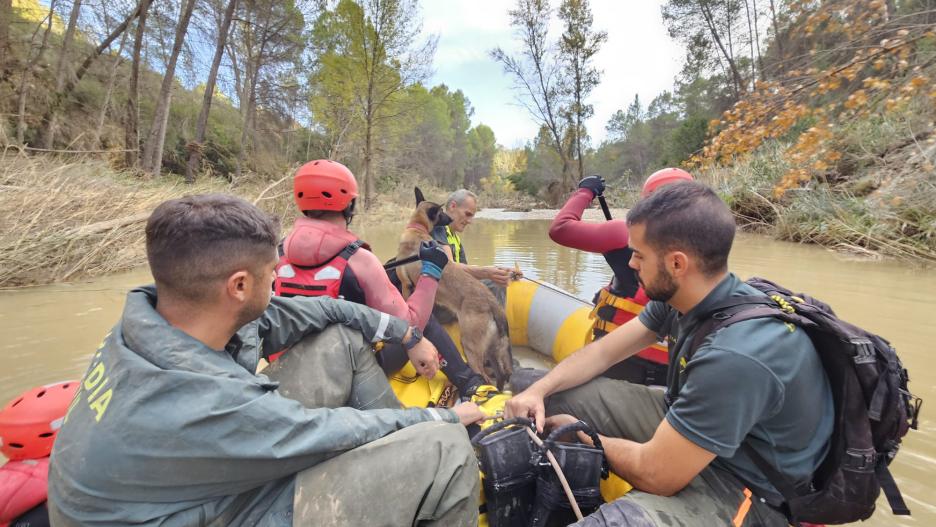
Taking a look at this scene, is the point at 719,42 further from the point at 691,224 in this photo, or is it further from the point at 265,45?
the point at 691,224

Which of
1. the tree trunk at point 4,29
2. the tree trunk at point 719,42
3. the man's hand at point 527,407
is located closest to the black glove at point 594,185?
the man's hand at point 527,407

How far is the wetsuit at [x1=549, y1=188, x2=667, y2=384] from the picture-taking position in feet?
9.48

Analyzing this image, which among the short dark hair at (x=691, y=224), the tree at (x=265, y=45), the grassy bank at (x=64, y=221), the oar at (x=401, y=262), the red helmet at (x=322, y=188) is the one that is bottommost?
the oar at (x=401, y=262)

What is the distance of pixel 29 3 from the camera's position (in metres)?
13.3

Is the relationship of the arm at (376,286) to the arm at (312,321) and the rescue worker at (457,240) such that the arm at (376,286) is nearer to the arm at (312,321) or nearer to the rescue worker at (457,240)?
the arm at (312,321)

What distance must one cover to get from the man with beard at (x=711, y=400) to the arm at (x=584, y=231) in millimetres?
1170

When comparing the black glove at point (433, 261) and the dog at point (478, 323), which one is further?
the dog at point (478, 323)

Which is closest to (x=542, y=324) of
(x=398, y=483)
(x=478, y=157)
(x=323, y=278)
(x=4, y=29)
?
(x=323, y=278)

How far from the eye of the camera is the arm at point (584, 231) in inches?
115

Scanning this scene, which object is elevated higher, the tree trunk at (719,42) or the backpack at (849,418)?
the tree trunk at (719,42)

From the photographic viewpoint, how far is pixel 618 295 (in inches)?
119

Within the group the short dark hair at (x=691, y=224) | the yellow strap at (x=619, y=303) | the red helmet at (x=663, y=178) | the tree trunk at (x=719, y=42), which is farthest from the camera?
the tree trunk at (x=719, y=42)

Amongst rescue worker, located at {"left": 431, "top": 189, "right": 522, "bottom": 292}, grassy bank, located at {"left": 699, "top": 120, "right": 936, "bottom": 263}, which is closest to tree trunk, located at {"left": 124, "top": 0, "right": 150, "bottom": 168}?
rescue worker, located at {"left": 431, "top": 189, "right": 522, "bottom": 292}

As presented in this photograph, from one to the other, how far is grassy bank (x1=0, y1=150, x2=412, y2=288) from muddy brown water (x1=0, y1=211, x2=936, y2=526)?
0.29m
